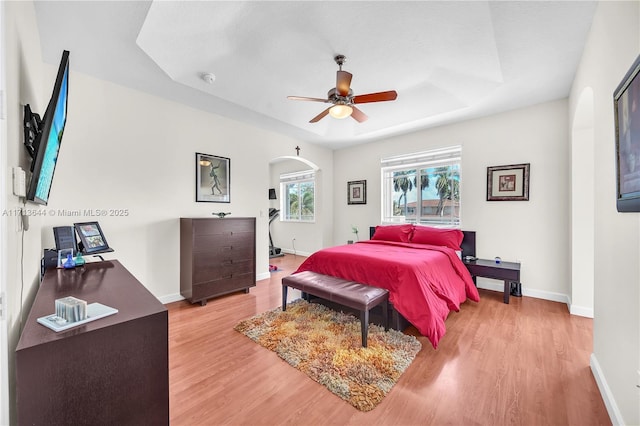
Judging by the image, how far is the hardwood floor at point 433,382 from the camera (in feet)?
4.91

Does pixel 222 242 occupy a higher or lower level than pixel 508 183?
lower

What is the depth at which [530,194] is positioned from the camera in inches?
137

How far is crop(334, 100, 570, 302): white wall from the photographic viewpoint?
3.28 meters

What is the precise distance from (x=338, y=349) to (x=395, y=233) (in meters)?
2.37

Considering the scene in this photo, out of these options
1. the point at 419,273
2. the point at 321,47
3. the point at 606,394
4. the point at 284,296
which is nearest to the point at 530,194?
the point at 419,273

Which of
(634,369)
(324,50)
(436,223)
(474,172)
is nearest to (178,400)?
(634,369)

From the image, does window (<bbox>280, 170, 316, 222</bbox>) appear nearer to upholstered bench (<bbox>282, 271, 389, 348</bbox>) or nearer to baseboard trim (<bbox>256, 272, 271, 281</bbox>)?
baseboard trim (<bbox>256, 272, 271, 281</bbox>)

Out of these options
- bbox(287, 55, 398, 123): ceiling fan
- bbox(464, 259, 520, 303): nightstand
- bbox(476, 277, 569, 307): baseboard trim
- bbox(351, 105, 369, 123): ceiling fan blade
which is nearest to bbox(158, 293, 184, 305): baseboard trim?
bbox(287, 55, 398, 123): ceiling fan

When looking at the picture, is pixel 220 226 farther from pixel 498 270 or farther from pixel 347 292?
pixel 498 270

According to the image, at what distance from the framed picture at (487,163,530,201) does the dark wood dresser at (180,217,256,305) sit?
11.4 feet

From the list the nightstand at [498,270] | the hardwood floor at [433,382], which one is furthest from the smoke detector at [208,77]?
the nightstand at [498,270]

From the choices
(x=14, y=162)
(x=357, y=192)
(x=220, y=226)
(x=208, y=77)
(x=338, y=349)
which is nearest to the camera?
(x=14, y=162)

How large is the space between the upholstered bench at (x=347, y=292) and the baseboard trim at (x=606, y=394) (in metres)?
1.39

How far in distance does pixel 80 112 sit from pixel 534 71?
4.59 metres
